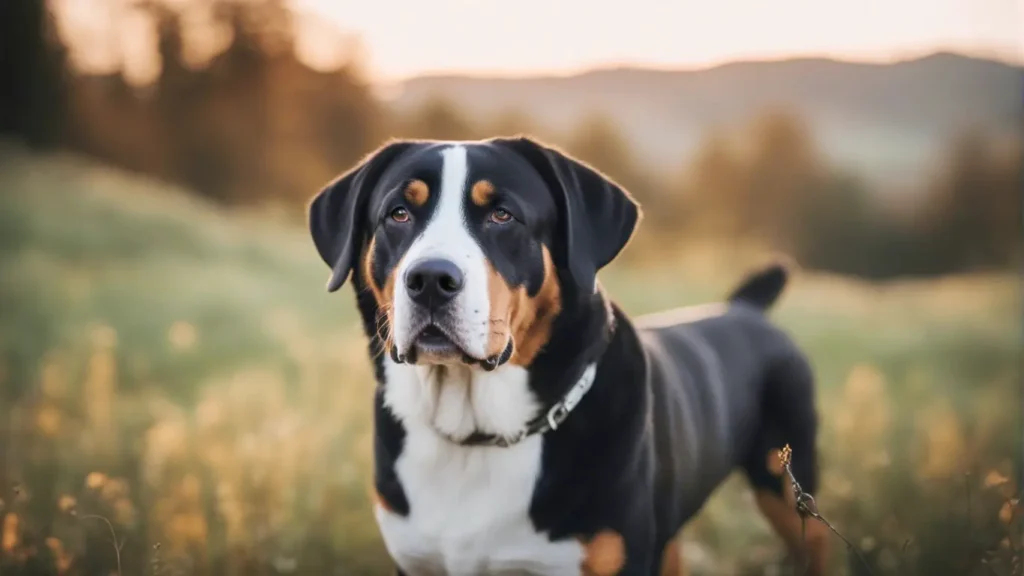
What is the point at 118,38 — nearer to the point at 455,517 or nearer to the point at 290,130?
the point at 290,130

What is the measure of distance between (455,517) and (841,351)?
532 centimetres

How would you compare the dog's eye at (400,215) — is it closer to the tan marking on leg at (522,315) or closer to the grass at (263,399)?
the tan marking on leg at (522,315)

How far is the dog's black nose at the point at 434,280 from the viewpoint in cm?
232

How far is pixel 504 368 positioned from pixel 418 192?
21.9 inches

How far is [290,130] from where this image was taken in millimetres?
8023

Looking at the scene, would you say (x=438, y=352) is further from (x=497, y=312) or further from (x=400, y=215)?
(x=400, y=215)

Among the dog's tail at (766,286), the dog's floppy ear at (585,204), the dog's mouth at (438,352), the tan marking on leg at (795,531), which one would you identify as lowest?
the tan marking on leg at (795,531)

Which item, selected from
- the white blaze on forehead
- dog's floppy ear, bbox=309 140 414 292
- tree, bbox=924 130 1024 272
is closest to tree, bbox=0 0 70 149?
dog's floppy ear, bbox=309 140 414 292

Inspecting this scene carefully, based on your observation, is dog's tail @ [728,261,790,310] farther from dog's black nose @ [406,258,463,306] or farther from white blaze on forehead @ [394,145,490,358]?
dog's black nose @ [406,258,463,306]

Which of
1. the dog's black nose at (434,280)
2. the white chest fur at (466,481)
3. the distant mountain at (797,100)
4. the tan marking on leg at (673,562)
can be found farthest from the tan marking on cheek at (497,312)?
the distant mountain at (797,100)

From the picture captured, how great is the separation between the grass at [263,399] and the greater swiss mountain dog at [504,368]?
1.09 metres

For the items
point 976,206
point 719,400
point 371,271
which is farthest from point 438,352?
point 976,206

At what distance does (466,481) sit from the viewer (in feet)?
8.83

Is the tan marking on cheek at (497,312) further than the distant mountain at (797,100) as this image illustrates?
No
